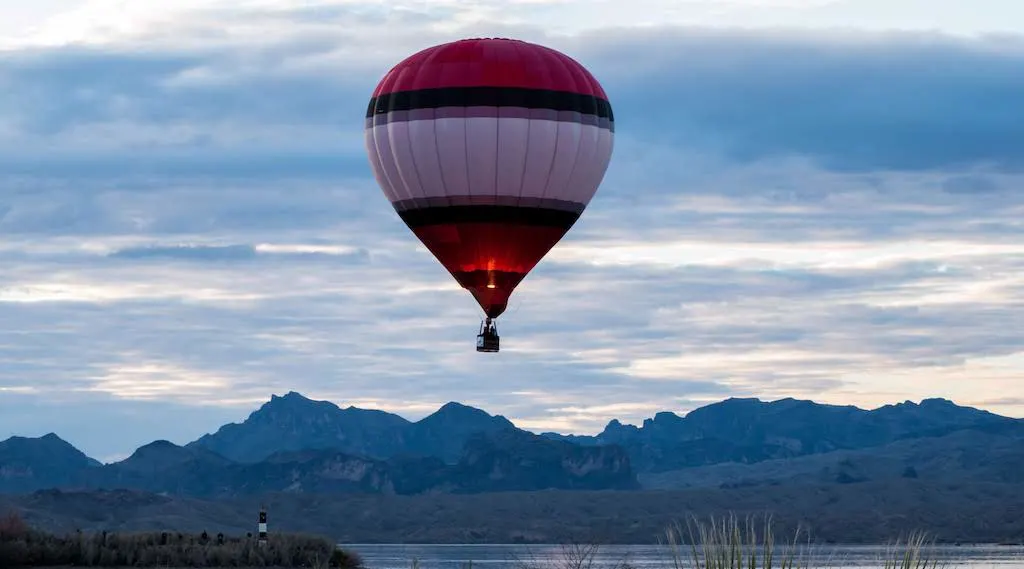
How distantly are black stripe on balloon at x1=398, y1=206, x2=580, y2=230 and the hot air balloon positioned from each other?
0.03 meters

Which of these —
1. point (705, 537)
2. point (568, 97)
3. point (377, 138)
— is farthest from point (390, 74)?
point (705, 537)

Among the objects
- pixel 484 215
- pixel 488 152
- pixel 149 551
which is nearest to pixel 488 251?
pixel 484 215

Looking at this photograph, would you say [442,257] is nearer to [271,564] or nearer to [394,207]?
[394,207]

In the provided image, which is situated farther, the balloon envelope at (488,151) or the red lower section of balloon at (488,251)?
the red lower section of balloon at (488,251)

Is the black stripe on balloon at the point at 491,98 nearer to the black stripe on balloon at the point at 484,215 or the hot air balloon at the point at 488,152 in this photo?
the hot air balloon at the point at 488,152

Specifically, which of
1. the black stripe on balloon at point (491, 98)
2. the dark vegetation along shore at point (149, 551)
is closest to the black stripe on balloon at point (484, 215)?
the black stripe on balloon at point (491, 98)

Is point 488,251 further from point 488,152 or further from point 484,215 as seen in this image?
point 488,152

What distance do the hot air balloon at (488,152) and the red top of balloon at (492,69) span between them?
0.13 ft

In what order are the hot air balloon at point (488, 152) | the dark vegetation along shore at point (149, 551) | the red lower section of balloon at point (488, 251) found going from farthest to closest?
1. the red lower section of balloon at point (488, 251)
2. the hot air balloon at point (488, 152)
3. the dark vegetation along shore at point (149, 551)

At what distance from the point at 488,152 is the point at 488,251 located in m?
2.80

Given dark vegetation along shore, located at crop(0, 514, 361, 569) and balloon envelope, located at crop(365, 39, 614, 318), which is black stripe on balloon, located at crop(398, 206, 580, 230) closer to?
balloon envelope, located at crop(365, 39, 614, 318)

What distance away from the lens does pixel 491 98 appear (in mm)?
44750

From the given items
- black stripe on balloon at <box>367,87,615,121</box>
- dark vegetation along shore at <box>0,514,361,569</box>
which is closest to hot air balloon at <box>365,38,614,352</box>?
black stripe on balloon at <box>367,87,615,121</box>

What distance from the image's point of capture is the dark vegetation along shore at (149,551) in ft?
139
